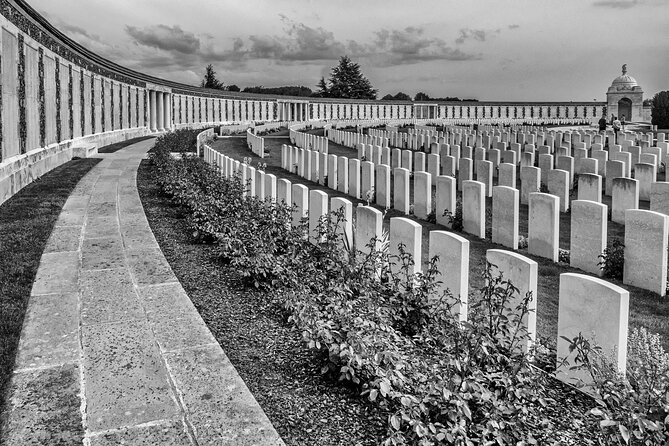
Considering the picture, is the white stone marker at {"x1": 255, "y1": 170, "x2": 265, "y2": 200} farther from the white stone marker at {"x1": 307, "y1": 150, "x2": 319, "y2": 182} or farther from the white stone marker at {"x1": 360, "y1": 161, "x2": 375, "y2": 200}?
the white stone marker at {"x1": 307, "y1": 150, "x2": 319, "y2": 182}

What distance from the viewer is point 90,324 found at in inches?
196

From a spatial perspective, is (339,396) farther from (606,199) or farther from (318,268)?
(606,199)

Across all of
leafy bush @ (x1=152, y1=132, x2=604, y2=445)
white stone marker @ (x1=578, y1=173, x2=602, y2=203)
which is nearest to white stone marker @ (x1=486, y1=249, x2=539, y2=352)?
leafy bush @ (x1=152, y1=132, x2=604, y2=445)

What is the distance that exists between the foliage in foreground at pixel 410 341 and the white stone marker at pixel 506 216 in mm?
2859

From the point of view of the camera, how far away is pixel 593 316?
161 inches

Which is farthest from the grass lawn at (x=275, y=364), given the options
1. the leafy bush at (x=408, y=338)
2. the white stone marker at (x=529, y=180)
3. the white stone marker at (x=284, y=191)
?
the white stone marker at (x=529, y=180)

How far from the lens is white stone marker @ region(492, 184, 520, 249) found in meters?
8.63

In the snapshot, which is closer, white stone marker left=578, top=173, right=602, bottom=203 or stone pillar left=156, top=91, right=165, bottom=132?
white stone marker left=578, top=173, right=602, bottom=203

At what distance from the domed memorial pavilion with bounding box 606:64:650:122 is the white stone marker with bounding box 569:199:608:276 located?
66.8m

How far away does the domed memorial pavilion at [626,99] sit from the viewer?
6738 cm

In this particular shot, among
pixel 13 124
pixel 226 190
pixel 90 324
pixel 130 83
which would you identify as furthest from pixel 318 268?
pixel 130 83

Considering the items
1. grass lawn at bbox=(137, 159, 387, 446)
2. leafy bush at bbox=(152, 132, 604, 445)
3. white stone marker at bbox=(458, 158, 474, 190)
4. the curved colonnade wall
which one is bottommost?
grass lawn at bbox=(137, 159, 387, 446)

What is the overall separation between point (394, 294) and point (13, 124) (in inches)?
464

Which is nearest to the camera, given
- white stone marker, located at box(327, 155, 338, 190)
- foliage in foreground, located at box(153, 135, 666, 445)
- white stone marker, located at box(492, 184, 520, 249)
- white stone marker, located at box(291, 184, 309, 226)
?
foliage in foreground, located at box(153, 135, 666, 445)
